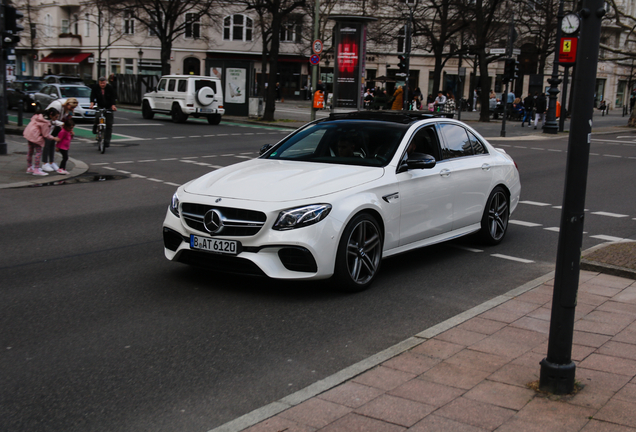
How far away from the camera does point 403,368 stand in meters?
4.45

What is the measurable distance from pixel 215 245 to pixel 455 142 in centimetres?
328

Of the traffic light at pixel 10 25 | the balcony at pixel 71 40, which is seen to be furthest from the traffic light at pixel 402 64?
the balcony at pixel 71 40

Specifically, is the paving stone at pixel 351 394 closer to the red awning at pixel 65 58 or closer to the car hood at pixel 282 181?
the car hood at pixel 282 181

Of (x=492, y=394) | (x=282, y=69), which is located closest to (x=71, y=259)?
(x=492, y=394)

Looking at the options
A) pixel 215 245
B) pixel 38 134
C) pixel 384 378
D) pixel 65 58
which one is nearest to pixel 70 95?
pixel 38 134

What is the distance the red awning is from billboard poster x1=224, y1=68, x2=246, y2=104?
130 ft

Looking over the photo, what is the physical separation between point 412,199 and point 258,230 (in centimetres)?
175

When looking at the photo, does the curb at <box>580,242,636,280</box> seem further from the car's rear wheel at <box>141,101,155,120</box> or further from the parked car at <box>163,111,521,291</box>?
the car's rear wheel at <box>141,101,155,120</box>

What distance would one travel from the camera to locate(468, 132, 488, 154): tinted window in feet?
27.1

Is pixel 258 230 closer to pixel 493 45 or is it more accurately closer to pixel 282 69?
pixel 493 45

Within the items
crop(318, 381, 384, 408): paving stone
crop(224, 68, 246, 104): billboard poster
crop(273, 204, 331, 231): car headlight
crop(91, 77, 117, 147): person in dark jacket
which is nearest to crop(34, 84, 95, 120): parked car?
crop(224, 68, 246, 104): billboard poster

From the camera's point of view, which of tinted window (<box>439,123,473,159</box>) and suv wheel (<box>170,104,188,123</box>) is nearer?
tinted window (<box>439,123,473,159</box>)

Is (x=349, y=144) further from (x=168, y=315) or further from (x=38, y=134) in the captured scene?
(x=38, y=134)

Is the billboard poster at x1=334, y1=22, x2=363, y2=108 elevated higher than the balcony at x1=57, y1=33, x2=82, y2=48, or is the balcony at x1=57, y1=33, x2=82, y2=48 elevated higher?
the balcony at x1=57, y1=33, x2=82, y2=48
